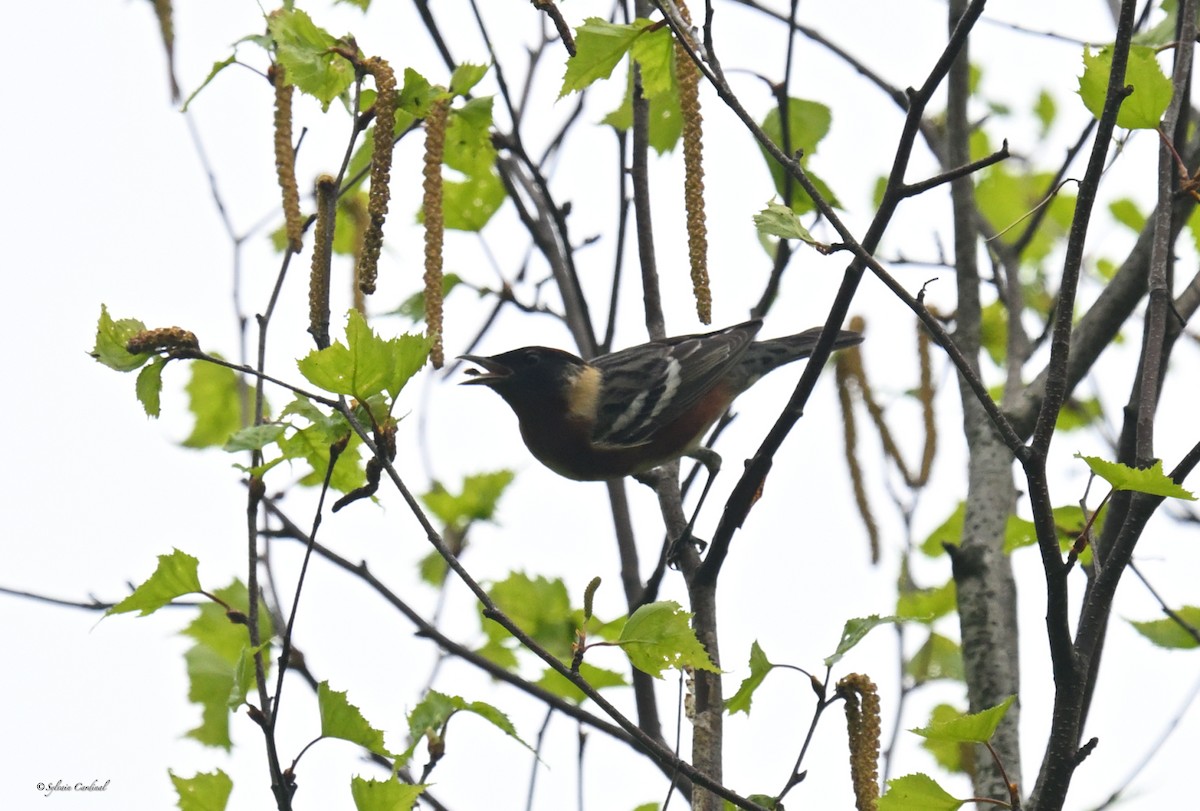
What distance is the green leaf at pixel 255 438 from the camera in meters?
3.29

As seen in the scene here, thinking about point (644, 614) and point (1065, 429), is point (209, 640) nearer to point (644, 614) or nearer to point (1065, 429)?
point (644, 614)

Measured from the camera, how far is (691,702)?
153 inches

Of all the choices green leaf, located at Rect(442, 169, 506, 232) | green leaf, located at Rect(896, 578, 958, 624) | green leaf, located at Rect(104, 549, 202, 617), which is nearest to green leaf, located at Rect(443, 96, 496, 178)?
green leaf, located at Rect(442, 169, 506, 232)

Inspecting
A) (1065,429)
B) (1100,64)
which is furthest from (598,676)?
(1065,429)

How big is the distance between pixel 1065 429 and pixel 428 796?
15.5ft

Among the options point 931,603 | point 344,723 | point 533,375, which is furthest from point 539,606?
point 344,723

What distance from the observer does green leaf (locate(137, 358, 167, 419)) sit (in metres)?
3.35

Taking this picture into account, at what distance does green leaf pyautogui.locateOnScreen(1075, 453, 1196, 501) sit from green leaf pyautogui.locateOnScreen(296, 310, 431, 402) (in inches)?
58.2

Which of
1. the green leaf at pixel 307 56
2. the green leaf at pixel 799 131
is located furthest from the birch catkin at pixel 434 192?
the green leaf at pixel 799 131

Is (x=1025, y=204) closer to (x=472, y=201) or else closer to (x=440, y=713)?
(x=472, y=201)

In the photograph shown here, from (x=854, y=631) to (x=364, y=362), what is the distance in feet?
4.91

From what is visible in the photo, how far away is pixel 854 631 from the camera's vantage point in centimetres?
343

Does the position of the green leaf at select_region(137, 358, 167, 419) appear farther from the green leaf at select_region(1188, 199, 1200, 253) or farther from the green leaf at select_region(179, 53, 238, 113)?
the green leaf at select_region(1188, 199, 1200, 253)

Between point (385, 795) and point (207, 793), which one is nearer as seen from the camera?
point (385, 795)
